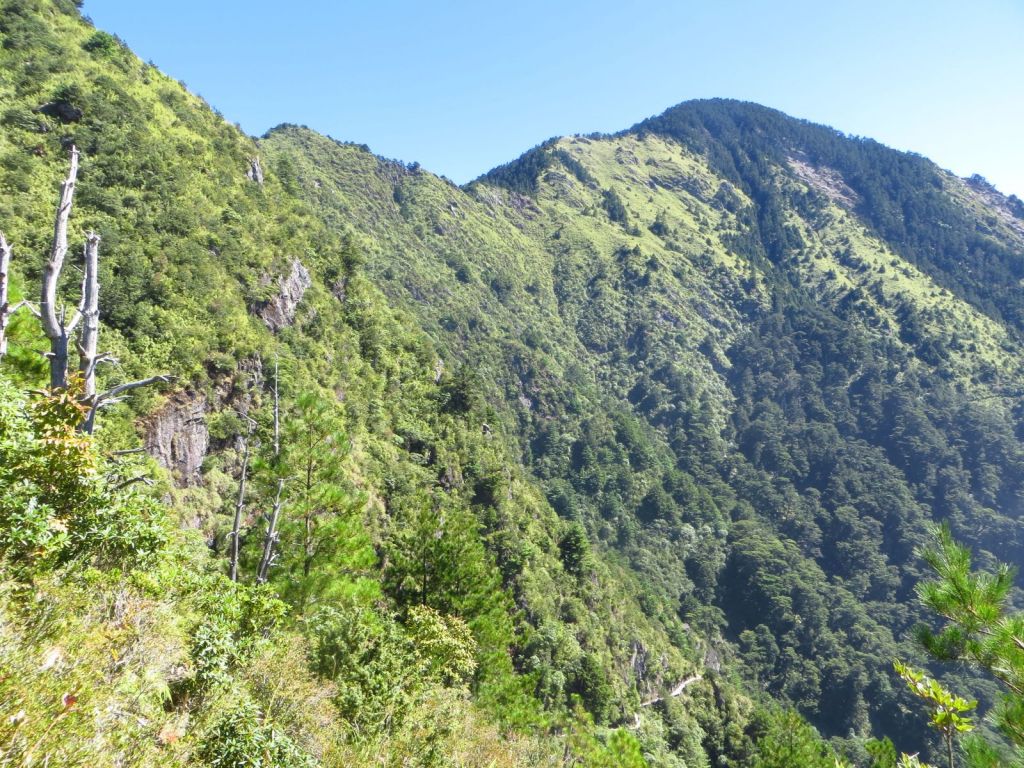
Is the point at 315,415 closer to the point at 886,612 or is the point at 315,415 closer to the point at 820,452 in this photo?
the point at 886,612

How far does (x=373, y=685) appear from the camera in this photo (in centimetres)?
920

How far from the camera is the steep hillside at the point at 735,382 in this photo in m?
94.8

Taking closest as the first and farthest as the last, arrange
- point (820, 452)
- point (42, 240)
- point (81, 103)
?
point (42, 240) → point (81, 103) → point (820, 452)

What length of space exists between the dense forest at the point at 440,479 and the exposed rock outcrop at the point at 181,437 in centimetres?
19

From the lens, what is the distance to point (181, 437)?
22.2 meters

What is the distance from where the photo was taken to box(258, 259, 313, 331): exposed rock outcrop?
107ft

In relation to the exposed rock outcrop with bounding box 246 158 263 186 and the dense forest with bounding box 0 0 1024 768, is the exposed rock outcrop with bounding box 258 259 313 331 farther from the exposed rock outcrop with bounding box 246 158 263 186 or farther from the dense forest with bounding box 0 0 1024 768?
the exposed rock outcrop with bounding box 246 158 263 186

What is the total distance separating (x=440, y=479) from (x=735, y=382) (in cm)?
12247

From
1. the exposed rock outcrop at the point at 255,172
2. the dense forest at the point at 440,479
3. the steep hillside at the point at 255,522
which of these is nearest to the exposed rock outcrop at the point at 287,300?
the steep hillside at the point at 255,522

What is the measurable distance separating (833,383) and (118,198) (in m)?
158

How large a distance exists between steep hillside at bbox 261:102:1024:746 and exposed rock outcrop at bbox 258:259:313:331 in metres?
26.2

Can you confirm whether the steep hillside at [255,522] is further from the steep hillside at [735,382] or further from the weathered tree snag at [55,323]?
the steep hillside at [735,382]

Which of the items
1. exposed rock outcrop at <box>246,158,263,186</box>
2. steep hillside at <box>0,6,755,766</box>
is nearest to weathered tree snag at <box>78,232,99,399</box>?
steep hillside at <box>0,6,755,766</box>

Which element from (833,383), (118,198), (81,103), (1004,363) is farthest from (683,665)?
(1004,363)
